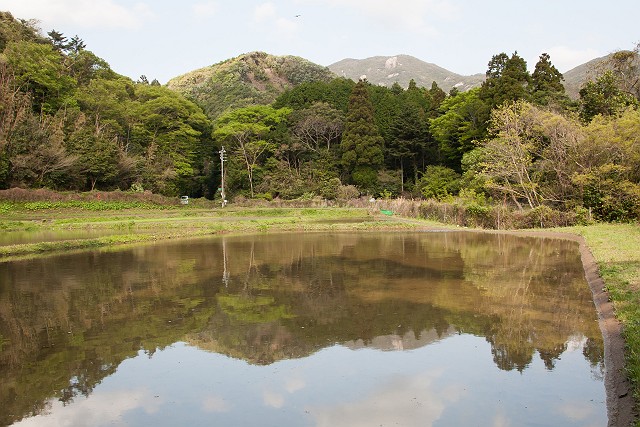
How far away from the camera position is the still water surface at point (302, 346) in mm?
5547

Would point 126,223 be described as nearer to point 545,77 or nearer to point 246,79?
point 545,77

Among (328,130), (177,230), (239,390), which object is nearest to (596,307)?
(239,390)

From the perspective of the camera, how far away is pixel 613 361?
656 cm

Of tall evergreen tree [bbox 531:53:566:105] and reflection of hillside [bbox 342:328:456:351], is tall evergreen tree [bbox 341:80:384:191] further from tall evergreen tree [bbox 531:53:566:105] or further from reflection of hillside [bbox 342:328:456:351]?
reflection of hillside [bbox 342:328:456:351]

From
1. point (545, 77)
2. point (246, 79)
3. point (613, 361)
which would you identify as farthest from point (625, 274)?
point (246, 79)

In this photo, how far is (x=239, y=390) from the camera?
6109mm

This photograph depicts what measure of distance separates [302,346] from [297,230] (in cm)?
1979

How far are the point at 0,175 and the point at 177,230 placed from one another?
19.3 m

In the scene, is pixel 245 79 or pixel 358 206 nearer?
pixel 358 206

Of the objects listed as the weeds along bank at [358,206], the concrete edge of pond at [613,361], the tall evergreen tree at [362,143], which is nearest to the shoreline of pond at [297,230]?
the concrete edge of pond at [613,361]

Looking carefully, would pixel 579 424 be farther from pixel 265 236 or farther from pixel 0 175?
pixel 0 175

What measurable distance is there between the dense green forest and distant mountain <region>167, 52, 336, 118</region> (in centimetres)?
2105

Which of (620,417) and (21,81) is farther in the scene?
(21,81)

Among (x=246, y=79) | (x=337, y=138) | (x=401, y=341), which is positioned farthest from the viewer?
(x=246, y=79)
